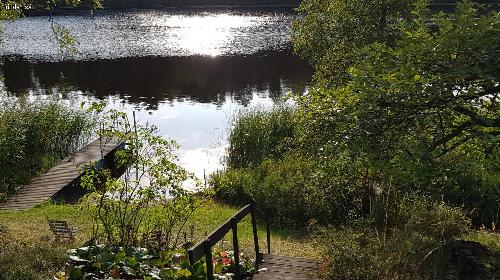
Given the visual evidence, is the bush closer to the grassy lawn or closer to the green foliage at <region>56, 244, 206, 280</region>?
the grassy lawn

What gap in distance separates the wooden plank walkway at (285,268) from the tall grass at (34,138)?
42.9 ft

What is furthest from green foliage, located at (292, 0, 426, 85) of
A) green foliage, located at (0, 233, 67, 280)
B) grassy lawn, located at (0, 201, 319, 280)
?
green foliage, located at (0, 233, 67, 280)

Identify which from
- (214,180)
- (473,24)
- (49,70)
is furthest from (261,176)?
(49,70)

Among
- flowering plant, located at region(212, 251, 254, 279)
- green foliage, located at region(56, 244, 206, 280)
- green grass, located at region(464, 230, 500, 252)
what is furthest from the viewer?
green grass, located at region(464, 230, 500, 252)

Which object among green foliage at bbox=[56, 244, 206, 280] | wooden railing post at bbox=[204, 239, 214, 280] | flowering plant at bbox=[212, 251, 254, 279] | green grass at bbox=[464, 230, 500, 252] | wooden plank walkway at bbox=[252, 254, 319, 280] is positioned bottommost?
green grass at bbox=[464, 230, 500, 252]

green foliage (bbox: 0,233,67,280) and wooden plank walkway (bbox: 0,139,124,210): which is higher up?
green foliage (bbox: 0,233,67,280)

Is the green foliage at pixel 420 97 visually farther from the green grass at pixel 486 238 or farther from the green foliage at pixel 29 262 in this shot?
the green foliage at pixel 29 262

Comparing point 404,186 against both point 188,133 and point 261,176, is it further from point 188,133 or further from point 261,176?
point 188,133

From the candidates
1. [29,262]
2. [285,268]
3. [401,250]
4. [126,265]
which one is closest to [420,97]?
[401,250]

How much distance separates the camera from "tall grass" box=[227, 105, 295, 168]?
22672 millimetres

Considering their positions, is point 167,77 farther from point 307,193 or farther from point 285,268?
point 285,268

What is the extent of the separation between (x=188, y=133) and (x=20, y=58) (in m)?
27.6

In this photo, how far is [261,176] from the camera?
19281 millimetres

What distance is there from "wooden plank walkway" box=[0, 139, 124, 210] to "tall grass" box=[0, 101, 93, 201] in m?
0.61
